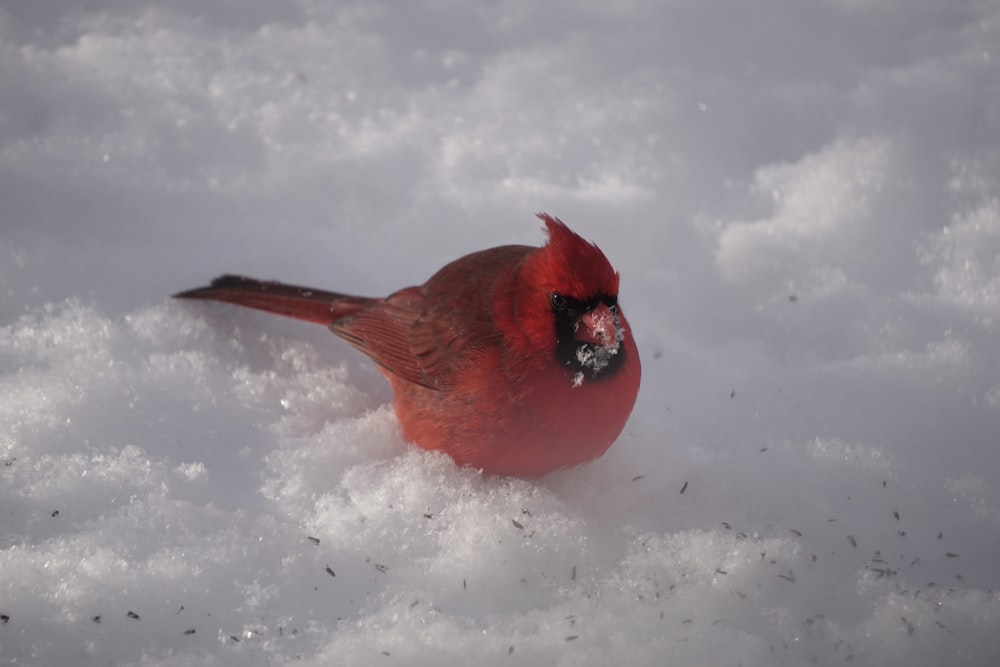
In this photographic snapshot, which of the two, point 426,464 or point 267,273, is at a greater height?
point 267,273

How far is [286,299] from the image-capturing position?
124 inches

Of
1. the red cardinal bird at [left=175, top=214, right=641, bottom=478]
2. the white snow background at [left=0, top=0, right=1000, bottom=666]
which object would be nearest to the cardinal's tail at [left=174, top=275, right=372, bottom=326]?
the white snow background at [left=0, top=0, right=1000, bottom=666]

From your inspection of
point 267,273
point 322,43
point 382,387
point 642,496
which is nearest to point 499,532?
point 642,496

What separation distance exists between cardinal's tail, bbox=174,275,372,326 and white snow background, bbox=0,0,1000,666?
102mm

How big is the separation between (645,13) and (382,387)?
240cm

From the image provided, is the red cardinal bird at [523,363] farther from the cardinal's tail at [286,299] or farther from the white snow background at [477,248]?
the cardinal's tail at [286,299]

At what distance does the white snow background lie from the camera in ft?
6.98

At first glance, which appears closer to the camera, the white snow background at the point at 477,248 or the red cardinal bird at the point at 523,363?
the white snow background at the point at 477,248

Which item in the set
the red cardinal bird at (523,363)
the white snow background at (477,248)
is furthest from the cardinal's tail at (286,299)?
the red cardinal bird at (523,363)

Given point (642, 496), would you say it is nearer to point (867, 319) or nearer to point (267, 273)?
point (867, 319)

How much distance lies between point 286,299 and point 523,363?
108cm

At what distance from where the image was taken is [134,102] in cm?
389

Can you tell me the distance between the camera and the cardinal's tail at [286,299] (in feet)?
10.3

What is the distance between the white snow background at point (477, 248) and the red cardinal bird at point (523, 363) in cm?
14
